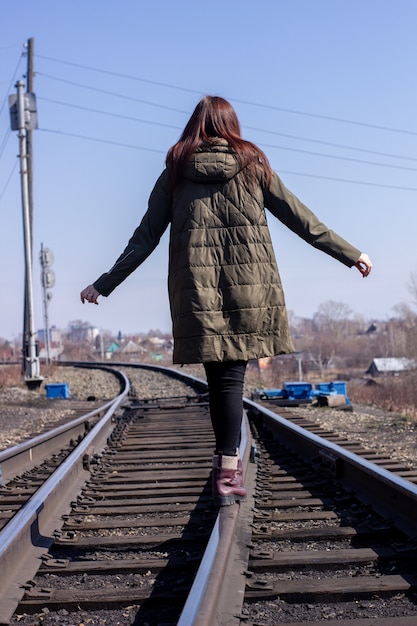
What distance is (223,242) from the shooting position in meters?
3.93

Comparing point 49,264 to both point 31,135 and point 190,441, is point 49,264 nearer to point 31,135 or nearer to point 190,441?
point 31,135

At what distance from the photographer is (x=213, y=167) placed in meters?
3.98

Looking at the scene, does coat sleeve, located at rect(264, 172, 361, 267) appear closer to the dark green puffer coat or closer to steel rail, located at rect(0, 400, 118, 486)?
the dark green puffer coat

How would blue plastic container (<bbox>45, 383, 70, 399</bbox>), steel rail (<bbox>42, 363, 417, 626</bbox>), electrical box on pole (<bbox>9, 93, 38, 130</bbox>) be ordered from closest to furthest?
steel rail (<bbox>42, 363, 417, 626</bbox>)
blue plastic container (<bbox>45, 383, 70, 399</bbox>)
electrical box on pole (<bbox>9, 93, 38, 130</bbox>)

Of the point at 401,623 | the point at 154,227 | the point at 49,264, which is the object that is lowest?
the point at 401,623

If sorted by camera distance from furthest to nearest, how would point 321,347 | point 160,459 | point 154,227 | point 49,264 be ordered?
point 321,347 → point 49,264 → point 160,459 → point 154,227

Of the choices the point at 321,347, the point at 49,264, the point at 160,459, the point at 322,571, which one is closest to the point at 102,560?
the point at 322,571

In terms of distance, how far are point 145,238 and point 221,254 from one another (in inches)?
16.6

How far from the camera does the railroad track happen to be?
2.87 m

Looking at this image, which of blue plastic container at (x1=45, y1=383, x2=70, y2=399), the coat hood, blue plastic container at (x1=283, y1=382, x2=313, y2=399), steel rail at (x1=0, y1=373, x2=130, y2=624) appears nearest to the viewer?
steel rail at (x1=0, y1=373, x2=130, y2=624)

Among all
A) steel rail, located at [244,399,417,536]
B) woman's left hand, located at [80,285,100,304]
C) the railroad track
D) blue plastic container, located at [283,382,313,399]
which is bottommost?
the railroad track

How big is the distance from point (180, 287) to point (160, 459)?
2.92 m

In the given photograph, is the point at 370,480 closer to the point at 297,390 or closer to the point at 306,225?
the point at 306,225

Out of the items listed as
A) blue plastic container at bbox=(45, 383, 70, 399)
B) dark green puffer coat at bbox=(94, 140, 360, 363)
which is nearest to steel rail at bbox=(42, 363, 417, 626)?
dark green puffer coat at bbox=(94, 140, 360, 363)
